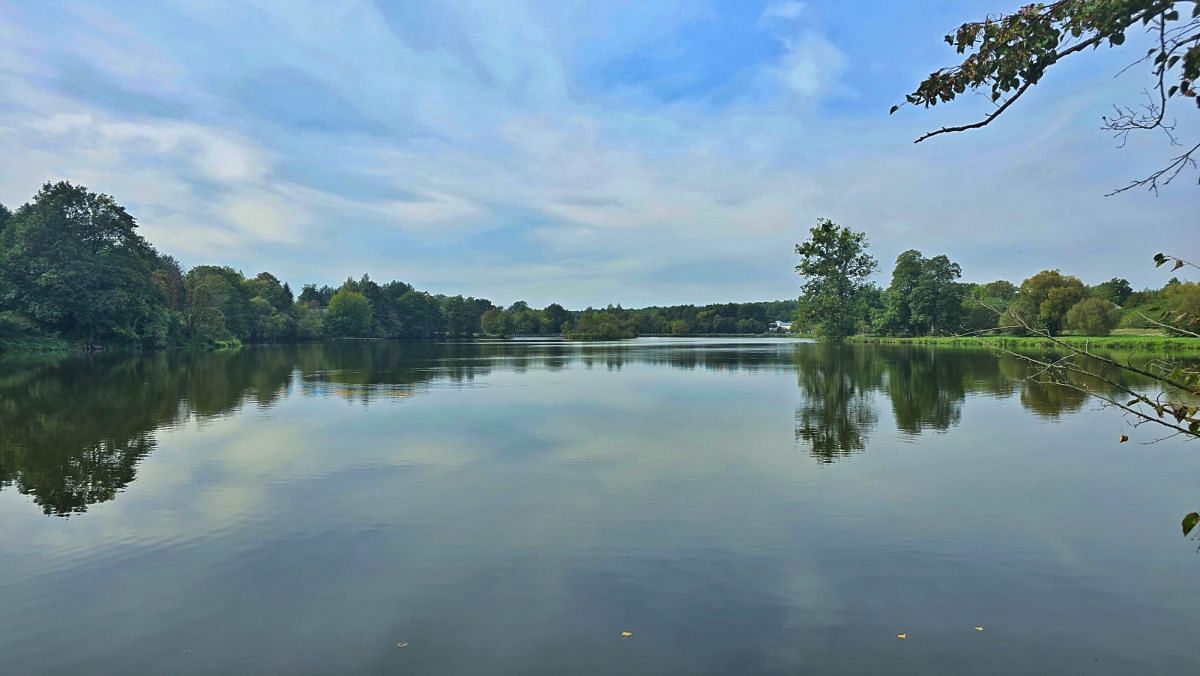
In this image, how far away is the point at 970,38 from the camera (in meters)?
3.99

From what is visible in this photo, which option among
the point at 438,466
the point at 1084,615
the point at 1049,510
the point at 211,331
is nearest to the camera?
the point at 1084,615

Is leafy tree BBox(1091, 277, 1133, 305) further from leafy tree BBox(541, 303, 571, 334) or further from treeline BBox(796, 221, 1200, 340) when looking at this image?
leafy tree BBox(541, 303, 571, 334)

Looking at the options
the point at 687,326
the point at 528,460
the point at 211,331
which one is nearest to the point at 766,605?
the point at 528,460

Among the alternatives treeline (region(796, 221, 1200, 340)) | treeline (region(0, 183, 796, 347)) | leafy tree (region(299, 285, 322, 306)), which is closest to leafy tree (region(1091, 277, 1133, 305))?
treeline (region(796, 221, 1200, 340))

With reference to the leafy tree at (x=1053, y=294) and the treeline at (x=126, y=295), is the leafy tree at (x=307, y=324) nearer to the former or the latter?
the treeline at (x=126, y=295)

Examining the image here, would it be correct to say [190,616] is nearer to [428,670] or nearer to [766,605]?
[428,670]

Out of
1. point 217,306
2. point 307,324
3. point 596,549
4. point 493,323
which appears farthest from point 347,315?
point 596,549

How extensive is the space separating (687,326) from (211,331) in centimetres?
10813

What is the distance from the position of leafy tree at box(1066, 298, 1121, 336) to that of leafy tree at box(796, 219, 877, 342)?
18.1 m

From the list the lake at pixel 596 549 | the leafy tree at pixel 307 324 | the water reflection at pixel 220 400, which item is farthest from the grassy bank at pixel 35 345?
the leafy tree at pixel 307 324

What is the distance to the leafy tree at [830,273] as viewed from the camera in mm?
66438

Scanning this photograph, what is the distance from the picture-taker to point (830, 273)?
66500 millimetres

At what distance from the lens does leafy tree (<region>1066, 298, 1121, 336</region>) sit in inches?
2121

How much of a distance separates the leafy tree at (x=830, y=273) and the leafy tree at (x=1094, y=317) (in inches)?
713
